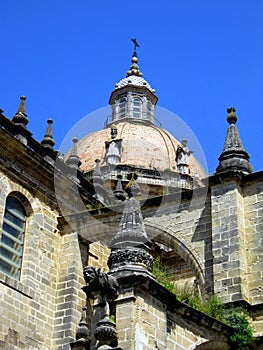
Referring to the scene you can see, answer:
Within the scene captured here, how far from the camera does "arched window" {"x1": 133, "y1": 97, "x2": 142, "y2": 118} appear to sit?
4138 centimetres

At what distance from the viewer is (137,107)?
42156 mm

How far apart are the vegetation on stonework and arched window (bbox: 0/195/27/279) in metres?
3.60

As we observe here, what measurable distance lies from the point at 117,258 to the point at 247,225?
5.29 m

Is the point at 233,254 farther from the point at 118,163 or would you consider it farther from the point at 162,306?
the point at 118,163

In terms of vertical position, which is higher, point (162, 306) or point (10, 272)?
point (10, 272)

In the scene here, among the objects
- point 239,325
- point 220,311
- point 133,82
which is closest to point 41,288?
point 220,311

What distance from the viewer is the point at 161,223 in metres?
17.7

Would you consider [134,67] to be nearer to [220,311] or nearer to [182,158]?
[182,158]

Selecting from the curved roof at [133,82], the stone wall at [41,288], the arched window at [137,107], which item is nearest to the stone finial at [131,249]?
the stone wall at [41,288]

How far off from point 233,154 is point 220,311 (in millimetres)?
4244

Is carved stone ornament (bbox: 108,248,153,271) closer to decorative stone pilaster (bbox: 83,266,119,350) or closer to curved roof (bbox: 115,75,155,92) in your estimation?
decorative stone pilaster (bbox: 83,266,119,350)

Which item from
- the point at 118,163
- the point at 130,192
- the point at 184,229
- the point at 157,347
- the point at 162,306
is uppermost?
the point at 118,163

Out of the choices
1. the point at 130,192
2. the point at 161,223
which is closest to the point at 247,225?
the point at 161,223

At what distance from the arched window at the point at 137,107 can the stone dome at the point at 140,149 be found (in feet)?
7.37
